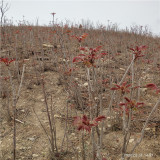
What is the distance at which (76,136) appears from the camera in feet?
6.38

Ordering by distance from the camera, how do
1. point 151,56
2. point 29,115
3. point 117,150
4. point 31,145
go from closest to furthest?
point 117,150, point 31,145, point 29,115, point 151,56

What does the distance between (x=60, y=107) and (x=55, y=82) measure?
947mm

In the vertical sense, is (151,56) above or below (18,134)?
above

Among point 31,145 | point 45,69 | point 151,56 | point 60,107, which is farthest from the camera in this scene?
point 151,56

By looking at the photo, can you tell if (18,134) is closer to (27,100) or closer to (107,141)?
(27,100)

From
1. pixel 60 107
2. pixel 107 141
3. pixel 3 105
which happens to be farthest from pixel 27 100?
pixel 107 141

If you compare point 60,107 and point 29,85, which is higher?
point 29,85

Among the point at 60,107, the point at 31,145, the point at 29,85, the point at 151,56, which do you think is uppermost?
the point at 151,56

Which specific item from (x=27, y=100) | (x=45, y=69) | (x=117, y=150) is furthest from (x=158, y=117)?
(x=45, y=69)

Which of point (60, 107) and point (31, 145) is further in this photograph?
point (60, 107)

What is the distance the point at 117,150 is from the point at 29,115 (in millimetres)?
1424

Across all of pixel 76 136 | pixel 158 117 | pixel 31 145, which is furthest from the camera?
pixel 158 117

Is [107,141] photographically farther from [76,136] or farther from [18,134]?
[18,134]

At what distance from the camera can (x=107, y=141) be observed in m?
1.85
